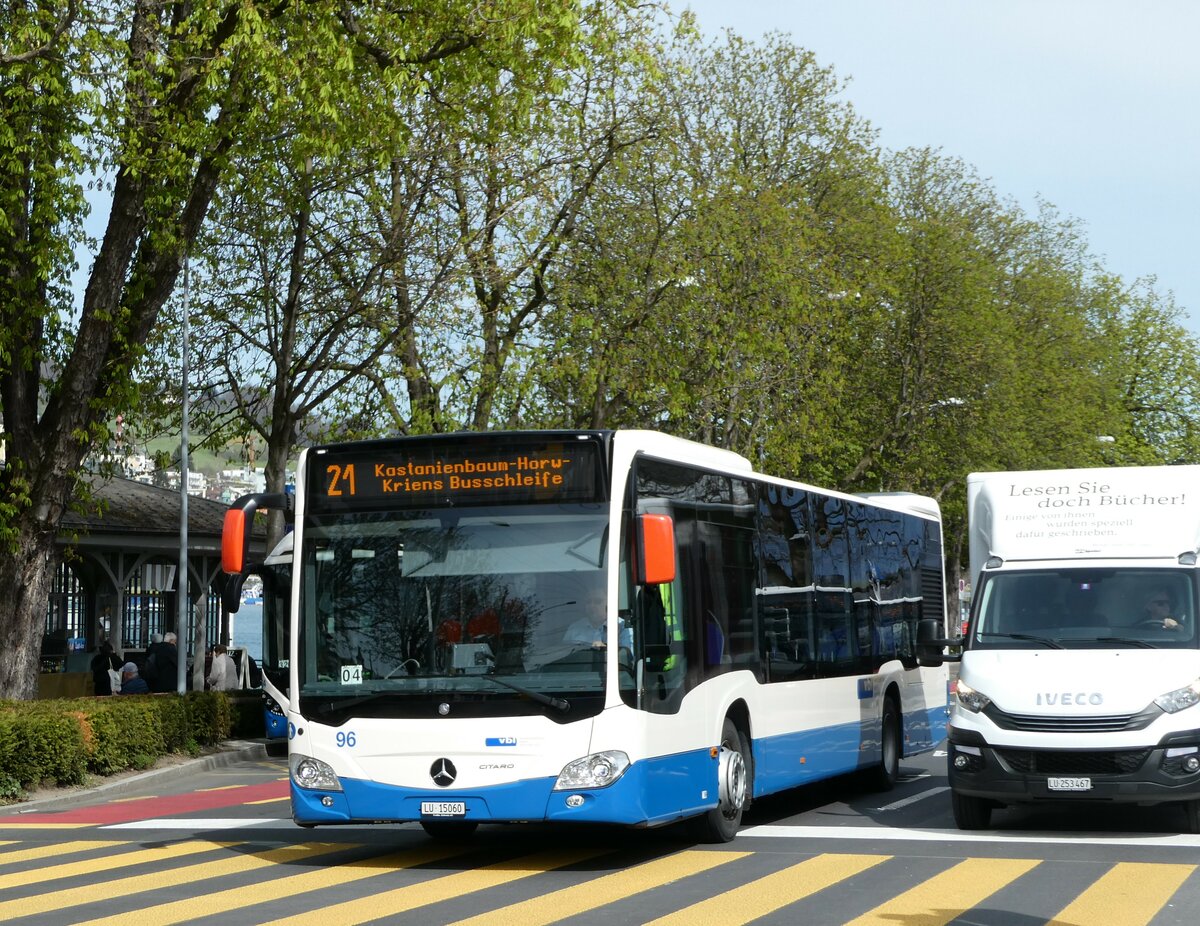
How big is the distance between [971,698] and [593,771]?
3.86 metres

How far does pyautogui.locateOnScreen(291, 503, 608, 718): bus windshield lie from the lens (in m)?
11.5

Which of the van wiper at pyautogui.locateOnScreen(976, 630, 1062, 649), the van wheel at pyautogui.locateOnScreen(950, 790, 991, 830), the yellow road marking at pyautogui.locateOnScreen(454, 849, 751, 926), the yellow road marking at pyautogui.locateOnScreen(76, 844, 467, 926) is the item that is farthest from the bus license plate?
the van wiper at pyautogui.locateOnScreen(976, 630, 1062, 649)

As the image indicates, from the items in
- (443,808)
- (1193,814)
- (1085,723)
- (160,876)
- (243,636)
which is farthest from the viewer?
(243,636)

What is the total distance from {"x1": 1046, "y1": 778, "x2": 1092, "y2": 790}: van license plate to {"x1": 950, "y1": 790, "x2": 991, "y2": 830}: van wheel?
84 cm

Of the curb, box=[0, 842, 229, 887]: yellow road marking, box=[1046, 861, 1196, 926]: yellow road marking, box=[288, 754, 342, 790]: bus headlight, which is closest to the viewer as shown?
box=[1046, 861, 1196, 926]: yellow road marking

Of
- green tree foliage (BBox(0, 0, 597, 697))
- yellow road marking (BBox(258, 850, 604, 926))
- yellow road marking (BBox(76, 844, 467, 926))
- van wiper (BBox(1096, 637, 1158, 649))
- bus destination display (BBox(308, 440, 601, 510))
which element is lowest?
yellow road marking (BBox(258, 850, 604, 926))

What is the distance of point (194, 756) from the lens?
77.7 ft

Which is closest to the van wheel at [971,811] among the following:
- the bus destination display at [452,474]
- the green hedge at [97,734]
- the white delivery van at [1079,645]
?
the white delivery van at [1079,645]

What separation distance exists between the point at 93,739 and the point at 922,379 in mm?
34451

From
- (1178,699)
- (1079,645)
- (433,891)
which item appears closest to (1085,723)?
(1178,699)

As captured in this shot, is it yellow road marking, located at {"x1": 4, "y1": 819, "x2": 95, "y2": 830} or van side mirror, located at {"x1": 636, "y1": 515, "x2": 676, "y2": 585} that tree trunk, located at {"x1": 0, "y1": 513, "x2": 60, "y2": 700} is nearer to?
yellow road marking, located at {"x1": 4, "y1": 819, "x2": 95, "y2": 830}

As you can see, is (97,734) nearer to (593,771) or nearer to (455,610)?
(455,610)

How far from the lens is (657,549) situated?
11133mm

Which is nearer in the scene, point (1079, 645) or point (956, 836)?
point (956, 836)
